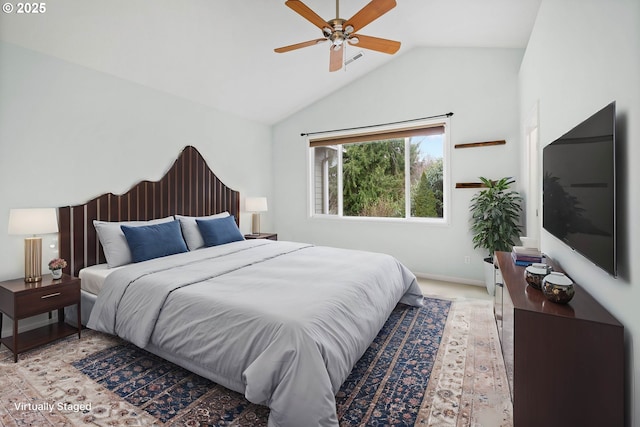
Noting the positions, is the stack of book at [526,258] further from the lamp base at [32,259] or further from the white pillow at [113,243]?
the lamp base at [32,259]

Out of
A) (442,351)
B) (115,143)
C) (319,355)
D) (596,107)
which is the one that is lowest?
(442,351)

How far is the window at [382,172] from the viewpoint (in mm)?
4535

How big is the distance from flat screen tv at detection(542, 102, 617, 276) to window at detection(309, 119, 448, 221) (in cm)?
235

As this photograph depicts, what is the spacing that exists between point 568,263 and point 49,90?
4.36m

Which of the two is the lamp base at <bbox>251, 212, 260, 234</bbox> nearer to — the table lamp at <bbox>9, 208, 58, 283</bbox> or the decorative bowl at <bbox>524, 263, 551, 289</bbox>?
the table lamp at <bbox>9, 208, 58, 283</bbox>

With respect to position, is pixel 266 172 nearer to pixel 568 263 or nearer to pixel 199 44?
pixel 199 44

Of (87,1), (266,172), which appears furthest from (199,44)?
(266,172)

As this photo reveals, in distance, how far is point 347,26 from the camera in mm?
2424

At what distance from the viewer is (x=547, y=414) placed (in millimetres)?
1415

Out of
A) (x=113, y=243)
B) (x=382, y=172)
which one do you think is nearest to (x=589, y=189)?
(x=382, y=172)

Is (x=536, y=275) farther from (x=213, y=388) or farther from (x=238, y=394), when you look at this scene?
(x=213, y=388)

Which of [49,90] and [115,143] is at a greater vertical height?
[49,90]

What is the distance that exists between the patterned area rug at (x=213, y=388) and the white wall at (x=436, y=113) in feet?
6.07

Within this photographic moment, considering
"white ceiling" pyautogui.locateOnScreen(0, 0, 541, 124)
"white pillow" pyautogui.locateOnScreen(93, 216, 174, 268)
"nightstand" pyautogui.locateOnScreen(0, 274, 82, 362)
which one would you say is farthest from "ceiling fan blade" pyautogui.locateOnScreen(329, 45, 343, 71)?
"nightstand" pyautogui.locateOnScreen(0, 274, 82, 362)
